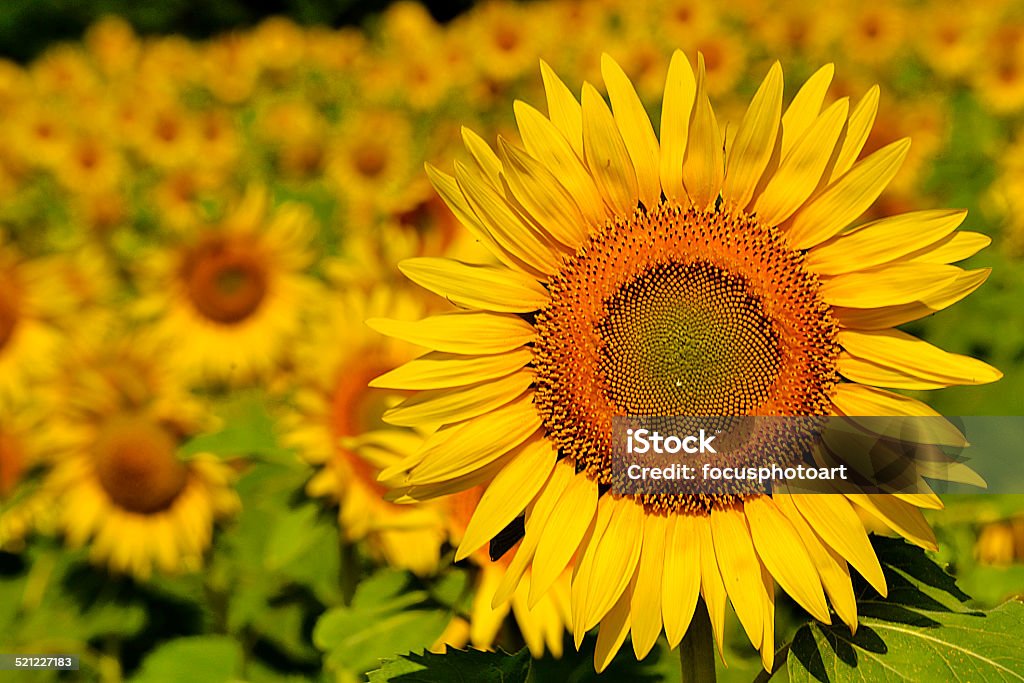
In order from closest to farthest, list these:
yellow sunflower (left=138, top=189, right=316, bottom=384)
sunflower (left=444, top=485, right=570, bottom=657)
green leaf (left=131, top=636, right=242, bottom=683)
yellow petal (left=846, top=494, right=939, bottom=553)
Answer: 1. yellow petal (left=846, top=494, right=939, bottom=553)
2. sunflower (left=444, top=485, right=570, bottom=657)
3. green leaf (left=131, top=636, right=242, bottom=683)
4. yellow sunflower (left=138, top=189, right=316, bottom=384)

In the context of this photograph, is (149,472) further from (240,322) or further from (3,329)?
(3,329)

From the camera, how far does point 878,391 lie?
115cm

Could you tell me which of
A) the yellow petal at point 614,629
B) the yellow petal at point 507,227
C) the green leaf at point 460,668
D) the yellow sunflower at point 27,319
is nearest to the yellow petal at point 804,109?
the yellow petal at point 507,227

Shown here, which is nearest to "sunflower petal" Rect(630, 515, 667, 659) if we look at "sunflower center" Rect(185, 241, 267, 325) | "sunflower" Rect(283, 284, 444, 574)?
"sunflower" Rect(283, 284, 444, 574)

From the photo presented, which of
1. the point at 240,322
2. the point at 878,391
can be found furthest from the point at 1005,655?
the point at 240,322

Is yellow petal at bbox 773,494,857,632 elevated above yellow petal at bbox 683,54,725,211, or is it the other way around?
yellow petal at bbox 683,54,725,211

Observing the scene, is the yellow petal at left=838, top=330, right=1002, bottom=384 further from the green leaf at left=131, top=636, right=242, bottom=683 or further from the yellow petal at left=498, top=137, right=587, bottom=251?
the green leaf at left=131, top=636, right=242, bottom=683

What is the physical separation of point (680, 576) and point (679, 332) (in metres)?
0.31

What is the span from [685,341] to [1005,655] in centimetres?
51

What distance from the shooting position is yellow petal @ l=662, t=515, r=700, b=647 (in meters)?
1.09

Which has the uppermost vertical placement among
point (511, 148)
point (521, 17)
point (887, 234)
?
point (521, 17)

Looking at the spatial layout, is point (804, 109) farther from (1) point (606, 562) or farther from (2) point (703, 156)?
(1) point (606, 562)

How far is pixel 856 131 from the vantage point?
1.15 metres

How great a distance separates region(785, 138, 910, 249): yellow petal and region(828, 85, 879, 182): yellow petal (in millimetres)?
10
